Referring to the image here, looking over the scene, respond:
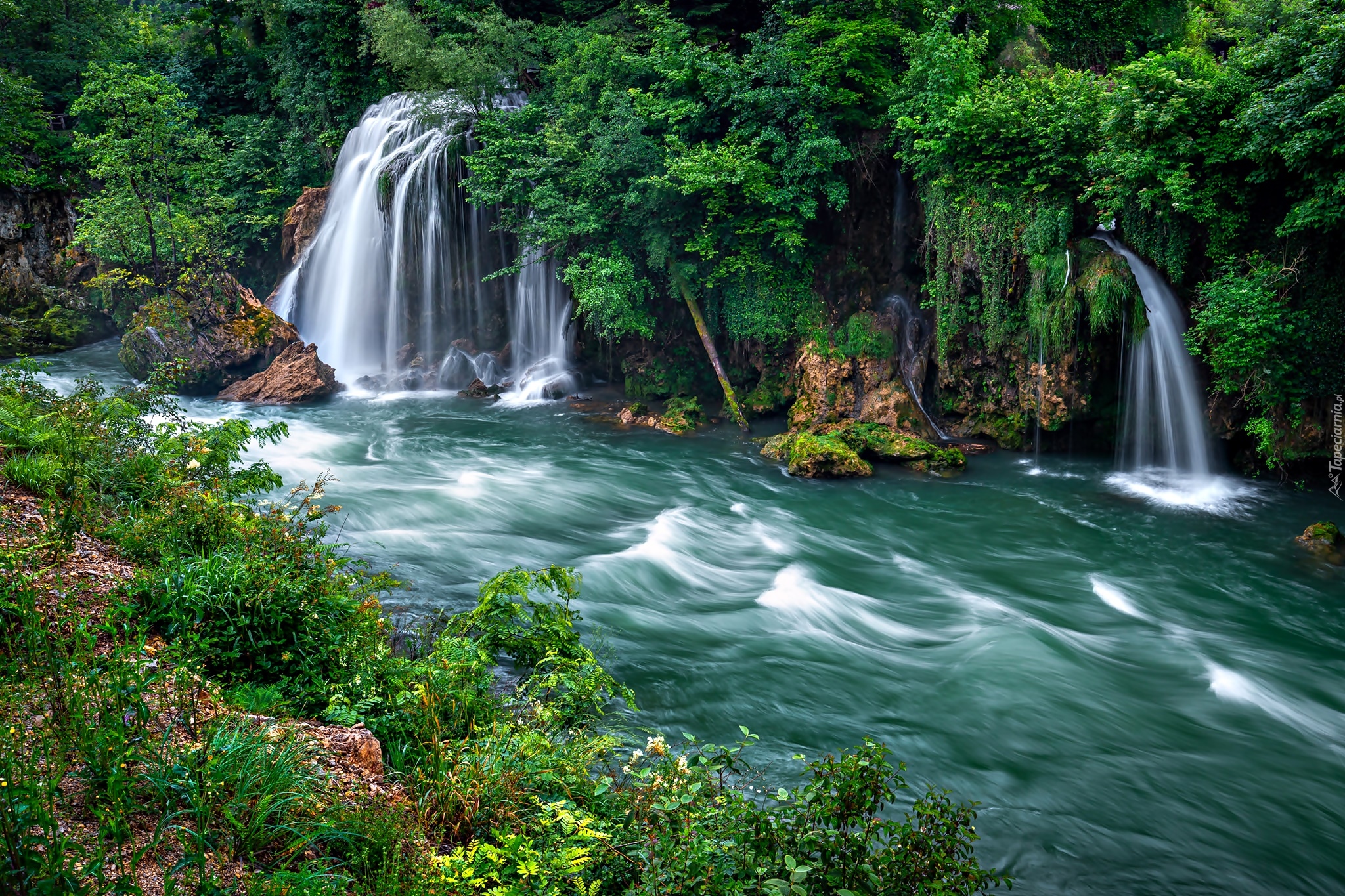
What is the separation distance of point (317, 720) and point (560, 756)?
1.44 metres

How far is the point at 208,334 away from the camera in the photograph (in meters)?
19.4

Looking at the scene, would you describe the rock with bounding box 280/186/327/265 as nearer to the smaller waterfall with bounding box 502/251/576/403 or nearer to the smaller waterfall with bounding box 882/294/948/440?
the smaller waterfall with bounding box 502/251/576/403

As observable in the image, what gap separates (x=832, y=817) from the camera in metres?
3.86

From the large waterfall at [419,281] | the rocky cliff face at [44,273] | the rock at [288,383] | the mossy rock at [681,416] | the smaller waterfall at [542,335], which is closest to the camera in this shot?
the mossy rock at [681,416]

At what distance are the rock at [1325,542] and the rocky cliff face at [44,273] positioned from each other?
28802 millimetres

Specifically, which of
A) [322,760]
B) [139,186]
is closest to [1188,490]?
[322,760]

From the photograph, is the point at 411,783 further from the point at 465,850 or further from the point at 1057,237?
the point at 1057,237

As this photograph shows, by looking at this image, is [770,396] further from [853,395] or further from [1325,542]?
[1325,542]

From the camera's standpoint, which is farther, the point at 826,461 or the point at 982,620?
the point at 826,461

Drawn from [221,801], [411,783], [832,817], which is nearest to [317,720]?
[411,783]

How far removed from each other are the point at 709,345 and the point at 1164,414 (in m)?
8.60

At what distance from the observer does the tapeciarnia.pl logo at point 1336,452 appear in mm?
11516

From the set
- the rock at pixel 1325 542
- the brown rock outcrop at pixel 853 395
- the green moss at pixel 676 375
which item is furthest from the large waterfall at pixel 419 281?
the rock at pixel 1325 542

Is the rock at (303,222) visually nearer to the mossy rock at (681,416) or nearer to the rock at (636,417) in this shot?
the rock at (636,417)
